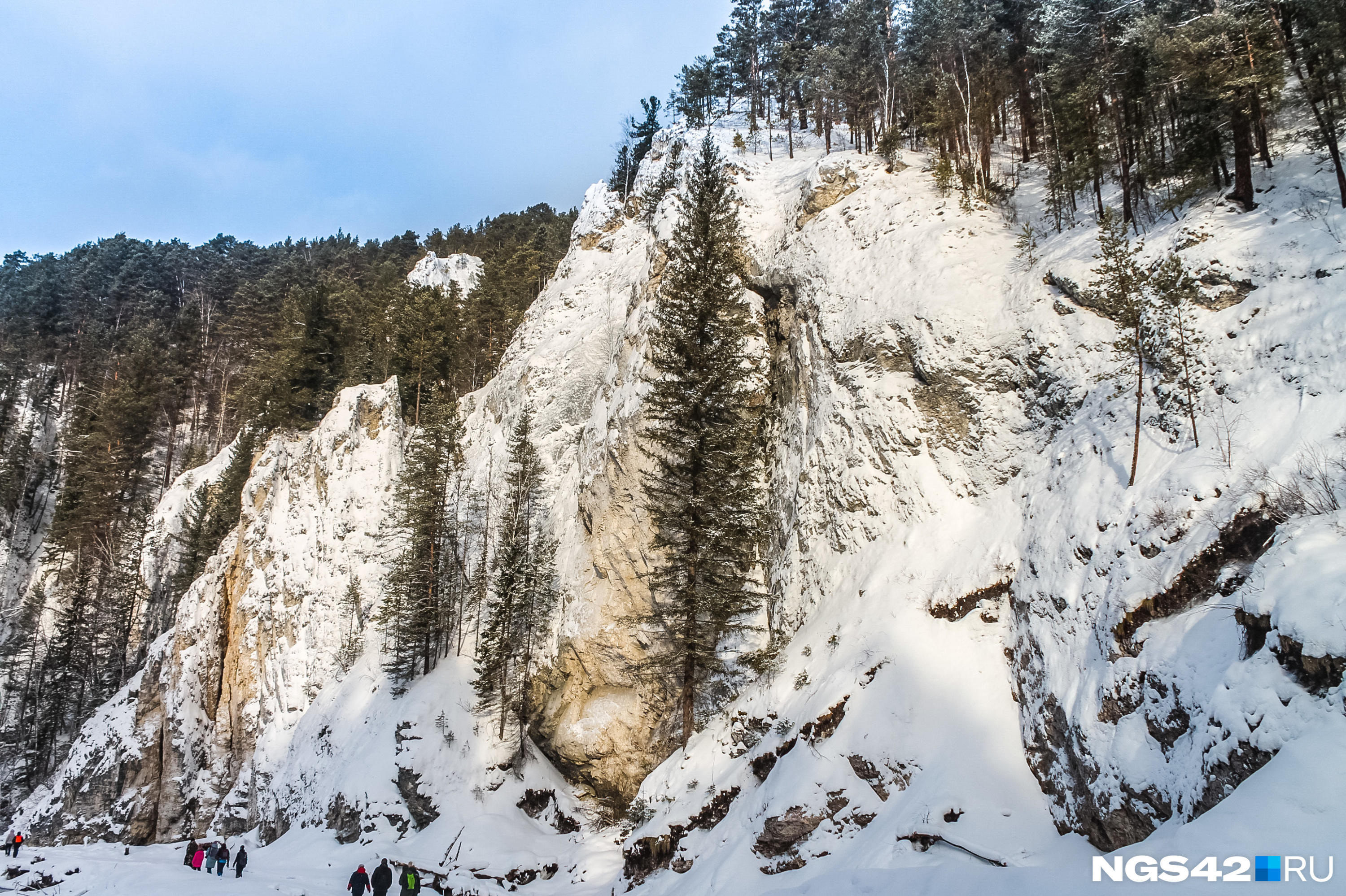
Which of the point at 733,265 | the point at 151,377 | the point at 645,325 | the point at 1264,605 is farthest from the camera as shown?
the point at 151,377

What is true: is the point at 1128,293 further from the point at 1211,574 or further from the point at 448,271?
the point at 448,271

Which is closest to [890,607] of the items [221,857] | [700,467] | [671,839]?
[700,467]

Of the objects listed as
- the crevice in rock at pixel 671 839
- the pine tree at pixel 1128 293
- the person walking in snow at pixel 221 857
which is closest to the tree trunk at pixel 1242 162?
the pine tree at pixel 1128 293

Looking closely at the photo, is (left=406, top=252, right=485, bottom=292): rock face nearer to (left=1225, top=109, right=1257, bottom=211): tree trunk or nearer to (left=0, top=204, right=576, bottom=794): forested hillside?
(left=0, top=204, right=576, bottom=794): forested hillside

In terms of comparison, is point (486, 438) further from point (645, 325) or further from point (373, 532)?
point (645, 325)

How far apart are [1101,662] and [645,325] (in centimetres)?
1782

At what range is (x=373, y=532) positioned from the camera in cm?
3253

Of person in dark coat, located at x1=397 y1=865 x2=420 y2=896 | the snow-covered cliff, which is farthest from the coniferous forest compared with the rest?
person in dark coat, located at x1=397 y1=865 x2=420 y2=896

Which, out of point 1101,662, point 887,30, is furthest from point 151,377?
point 1101,662

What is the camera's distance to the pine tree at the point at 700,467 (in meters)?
18.4

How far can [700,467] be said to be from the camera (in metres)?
19.3

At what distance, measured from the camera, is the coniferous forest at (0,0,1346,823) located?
59.8 ft

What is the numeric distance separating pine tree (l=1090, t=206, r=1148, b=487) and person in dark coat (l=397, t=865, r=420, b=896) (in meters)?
18.5

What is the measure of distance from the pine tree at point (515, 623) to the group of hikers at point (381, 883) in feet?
23.5
